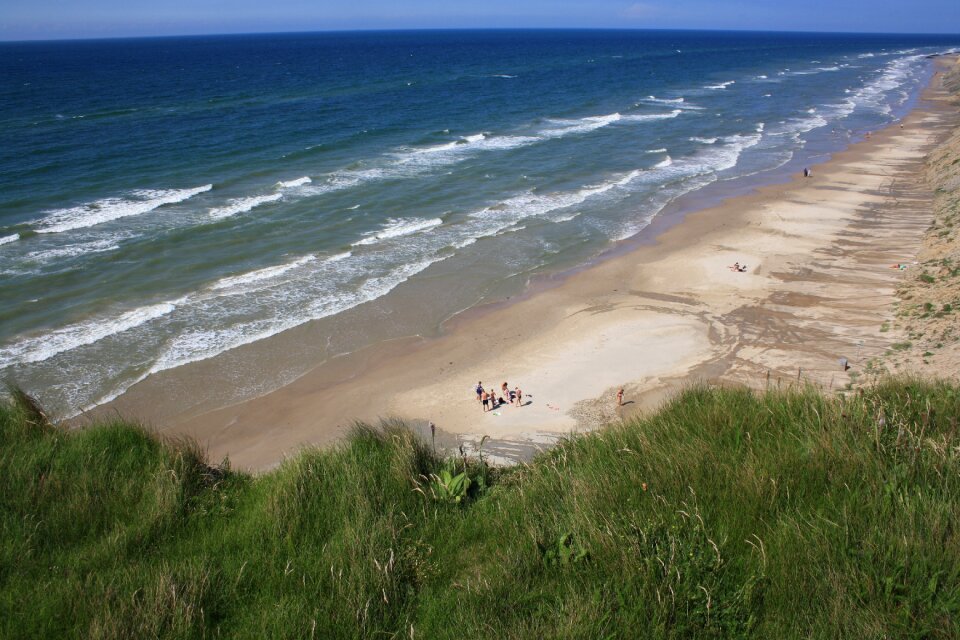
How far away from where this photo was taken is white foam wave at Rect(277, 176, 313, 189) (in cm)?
3653

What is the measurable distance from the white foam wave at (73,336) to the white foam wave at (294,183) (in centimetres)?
1507

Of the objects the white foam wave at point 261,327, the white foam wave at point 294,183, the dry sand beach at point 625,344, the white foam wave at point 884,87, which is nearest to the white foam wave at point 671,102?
the white foam wave at point 884,87

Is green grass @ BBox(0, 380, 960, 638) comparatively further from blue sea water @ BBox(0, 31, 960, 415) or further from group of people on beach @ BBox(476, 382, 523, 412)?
blue sea water @ BBox(0, 31, 960, 415)

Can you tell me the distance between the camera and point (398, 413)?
17859 millimetres

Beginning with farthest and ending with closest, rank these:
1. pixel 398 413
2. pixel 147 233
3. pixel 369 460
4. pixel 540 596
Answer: pixel 147 233, pixel 398 413, pixel 369 460, pixel 540 596

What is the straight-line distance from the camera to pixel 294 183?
3709cm

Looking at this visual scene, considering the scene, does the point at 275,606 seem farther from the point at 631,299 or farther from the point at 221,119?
the point at 221,119

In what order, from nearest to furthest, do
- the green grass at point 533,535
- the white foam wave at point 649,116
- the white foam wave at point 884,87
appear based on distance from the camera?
the green grass at point 533,535
the white foam wave at point 649,116
the white foam wave at point 884,87

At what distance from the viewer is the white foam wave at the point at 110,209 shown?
29.9 m

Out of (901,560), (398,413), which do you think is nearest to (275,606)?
(901,560)

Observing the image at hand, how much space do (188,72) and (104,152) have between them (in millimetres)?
63642

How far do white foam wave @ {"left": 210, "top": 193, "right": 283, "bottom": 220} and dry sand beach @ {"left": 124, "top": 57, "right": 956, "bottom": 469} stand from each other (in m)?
15.4

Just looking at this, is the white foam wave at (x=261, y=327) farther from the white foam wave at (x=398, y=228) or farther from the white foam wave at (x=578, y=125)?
the white foam wave at (x=578, y=125)

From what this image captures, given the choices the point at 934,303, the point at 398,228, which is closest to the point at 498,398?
the point at 934,303
